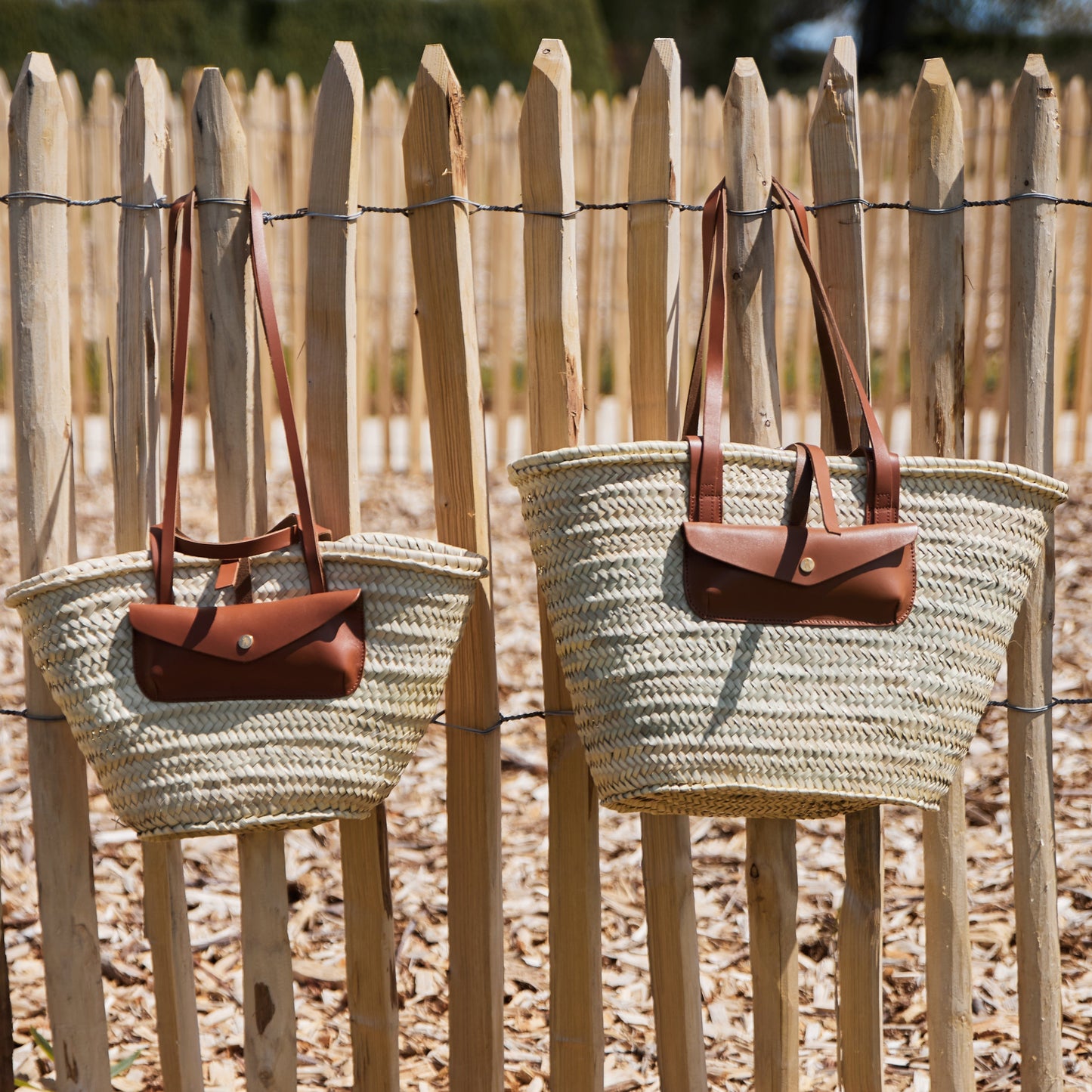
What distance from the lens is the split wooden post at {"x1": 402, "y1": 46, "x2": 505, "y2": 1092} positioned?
5.47 ft

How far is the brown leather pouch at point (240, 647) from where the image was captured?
4.82 ft

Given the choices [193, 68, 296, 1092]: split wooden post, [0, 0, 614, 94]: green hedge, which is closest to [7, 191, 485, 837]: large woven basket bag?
[193, 68, 296, 1092]: split wooden post

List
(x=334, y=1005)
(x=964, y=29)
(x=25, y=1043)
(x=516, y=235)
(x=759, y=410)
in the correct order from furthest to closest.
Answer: (x=964, y=29) < (x=516, y=235) < (x=334, y=1005) < (x=25, y=1043) < (x=759, y=410)

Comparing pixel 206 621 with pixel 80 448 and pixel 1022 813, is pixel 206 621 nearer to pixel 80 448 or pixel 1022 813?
pixel 1022 813

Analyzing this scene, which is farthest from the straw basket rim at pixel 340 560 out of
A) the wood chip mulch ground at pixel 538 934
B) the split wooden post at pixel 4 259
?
the split wooden post at pixel 4 259

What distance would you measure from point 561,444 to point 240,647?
567 millimetres

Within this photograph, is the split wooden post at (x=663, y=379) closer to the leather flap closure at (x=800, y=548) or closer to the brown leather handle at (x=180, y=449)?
the leather flap closure at (x=800, y=548)

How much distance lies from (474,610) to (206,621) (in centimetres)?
43

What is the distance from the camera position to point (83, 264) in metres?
5.72

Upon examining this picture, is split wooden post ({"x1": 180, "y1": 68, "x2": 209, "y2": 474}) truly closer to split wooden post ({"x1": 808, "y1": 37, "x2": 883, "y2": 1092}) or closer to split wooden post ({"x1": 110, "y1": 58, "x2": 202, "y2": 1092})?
split wooden post ({"x1": 110, "y1": 58, "x2": 202, "y2": 1092})

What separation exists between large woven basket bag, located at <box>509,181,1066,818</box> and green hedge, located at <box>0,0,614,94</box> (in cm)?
1117

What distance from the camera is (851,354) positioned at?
1.74 metres

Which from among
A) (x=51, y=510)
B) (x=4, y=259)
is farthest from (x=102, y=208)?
(x=51, y=510)

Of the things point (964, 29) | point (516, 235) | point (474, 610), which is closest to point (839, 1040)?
point (474, 610)
